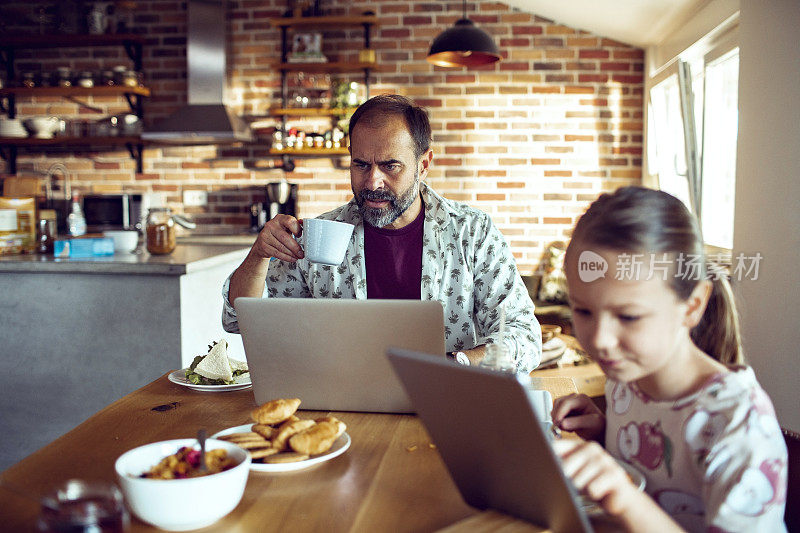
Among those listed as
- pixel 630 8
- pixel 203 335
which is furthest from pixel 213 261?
pixel 630 8

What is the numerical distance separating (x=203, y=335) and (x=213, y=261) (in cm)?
34

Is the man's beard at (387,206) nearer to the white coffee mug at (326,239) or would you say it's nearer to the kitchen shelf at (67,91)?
the white coffee mug at (326,239)

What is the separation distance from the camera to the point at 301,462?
3.26 ft

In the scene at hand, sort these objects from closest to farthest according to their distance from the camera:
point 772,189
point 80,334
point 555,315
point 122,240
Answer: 1. point 772,189
2. point 80,334
3. point 122,240
4. point 555,315

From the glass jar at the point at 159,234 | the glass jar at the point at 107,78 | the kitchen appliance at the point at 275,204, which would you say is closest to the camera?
the glass jar at the point at 159,234

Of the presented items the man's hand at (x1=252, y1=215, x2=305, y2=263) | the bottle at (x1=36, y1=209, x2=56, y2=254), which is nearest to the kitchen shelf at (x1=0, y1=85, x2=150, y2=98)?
the bottle at (x1=36, y1=209, x2=56, y2=254)

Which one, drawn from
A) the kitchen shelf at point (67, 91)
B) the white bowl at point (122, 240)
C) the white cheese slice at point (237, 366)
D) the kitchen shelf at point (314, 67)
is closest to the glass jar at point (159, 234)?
the white bowl at point (122, 240)

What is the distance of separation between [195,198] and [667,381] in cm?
446

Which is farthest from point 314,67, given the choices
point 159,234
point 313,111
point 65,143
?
point 159,234

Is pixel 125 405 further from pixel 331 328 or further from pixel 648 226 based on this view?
pixel 648 226

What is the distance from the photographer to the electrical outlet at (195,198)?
497 centimetres

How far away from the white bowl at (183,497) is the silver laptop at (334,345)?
13.3 inches

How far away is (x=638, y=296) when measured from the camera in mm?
888

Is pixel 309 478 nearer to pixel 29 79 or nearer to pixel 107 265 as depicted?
pixel 107 265
